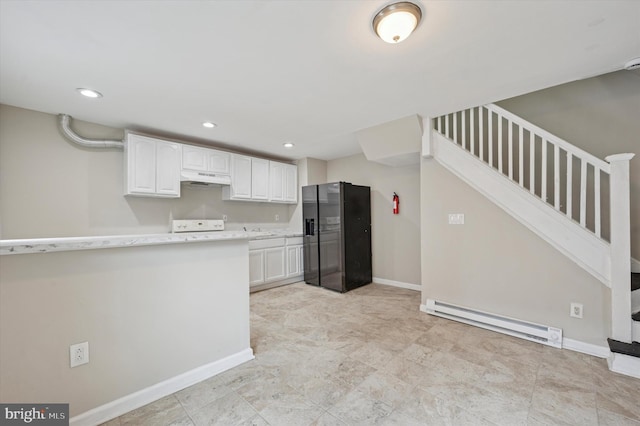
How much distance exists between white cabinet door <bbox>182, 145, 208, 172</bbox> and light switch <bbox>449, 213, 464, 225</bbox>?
11.5 ft

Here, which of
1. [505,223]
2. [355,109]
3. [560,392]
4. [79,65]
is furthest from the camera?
[355,109]

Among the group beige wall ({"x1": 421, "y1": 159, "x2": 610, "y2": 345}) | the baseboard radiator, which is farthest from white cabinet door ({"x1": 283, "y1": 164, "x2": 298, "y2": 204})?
the baseboard radiator

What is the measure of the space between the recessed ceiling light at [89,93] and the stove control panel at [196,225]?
5.88ft

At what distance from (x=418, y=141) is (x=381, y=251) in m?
2.16

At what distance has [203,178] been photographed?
3.86 m

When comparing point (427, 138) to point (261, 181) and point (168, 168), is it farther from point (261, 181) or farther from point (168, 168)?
point (168, 168)

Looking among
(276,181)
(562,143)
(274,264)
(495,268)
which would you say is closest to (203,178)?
(276,181)

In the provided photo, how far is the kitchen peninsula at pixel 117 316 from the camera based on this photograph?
134 cm

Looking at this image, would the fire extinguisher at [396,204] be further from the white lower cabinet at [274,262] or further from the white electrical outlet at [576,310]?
the white electrical outlet at [576,310]

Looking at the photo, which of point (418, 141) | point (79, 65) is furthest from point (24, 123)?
point (418, 141)

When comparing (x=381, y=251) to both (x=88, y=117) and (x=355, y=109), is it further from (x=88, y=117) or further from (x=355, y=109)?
(x=88, y=117)

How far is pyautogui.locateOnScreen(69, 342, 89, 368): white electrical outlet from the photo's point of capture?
4.79 feet

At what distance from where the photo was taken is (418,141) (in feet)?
10.6

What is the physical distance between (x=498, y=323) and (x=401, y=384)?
1525 mm
